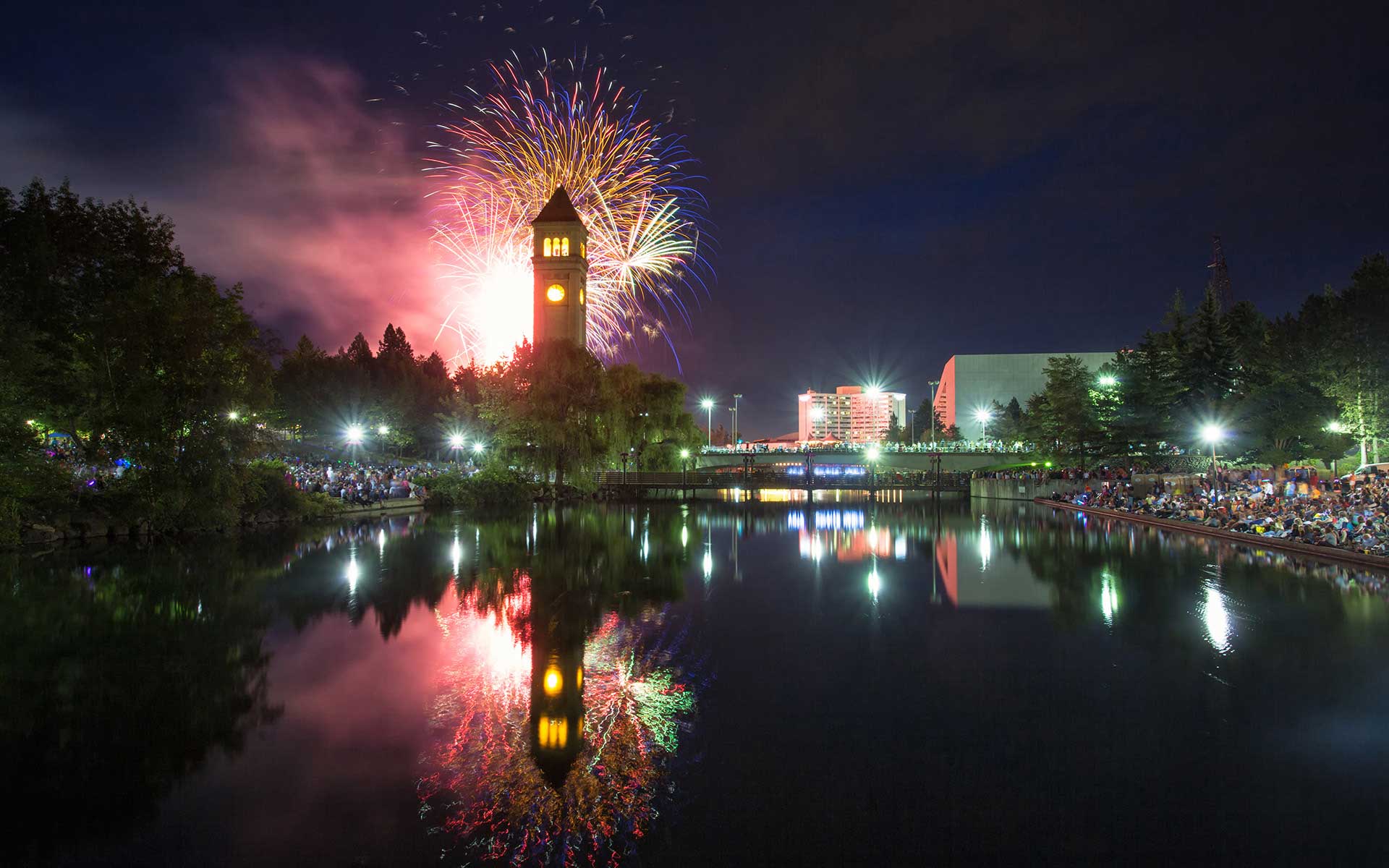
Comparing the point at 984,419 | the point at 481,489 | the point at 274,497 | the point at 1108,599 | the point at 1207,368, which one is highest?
the point at 984,419

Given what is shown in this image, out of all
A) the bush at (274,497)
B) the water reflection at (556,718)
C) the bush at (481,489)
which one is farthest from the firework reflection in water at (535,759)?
the bush at (481,489)

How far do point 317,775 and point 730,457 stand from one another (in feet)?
335

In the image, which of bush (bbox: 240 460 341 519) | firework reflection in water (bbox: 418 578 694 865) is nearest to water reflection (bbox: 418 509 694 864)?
firework reflection in water (bbox: 418 578 694 865)

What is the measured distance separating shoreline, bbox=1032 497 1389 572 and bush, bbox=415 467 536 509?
34.4 m

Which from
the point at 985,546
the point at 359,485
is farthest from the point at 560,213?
the point at 985,546

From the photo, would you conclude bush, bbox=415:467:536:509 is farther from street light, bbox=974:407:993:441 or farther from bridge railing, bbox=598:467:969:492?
street light, bbox=974:407:993:441

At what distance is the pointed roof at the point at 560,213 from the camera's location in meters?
85.7

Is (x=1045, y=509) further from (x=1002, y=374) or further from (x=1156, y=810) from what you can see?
(x=1002, y=374)

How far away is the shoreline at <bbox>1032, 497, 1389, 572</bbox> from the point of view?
62.0 ft

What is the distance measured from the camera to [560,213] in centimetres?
8669

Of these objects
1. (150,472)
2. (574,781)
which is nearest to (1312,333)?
(574,781)

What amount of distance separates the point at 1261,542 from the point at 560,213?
3058 inches

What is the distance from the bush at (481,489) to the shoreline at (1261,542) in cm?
3439

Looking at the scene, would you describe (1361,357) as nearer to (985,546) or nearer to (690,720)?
(985,546)
